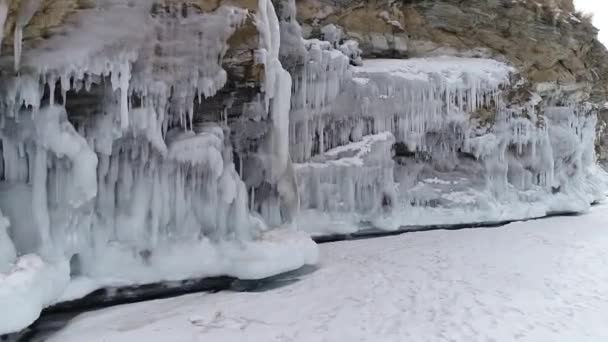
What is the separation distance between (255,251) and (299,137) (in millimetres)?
4405

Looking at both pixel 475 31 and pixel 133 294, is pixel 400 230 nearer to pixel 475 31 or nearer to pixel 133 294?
pixel 475 31

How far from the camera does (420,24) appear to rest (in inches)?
578

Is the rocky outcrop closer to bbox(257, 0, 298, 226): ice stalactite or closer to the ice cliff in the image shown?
the ice cliff

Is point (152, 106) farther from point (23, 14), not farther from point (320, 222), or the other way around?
point (320, 222)

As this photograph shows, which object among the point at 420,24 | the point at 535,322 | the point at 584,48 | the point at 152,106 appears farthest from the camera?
the point at 584,48

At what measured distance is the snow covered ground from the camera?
5668 mm

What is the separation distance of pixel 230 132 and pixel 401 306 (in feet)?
13.7

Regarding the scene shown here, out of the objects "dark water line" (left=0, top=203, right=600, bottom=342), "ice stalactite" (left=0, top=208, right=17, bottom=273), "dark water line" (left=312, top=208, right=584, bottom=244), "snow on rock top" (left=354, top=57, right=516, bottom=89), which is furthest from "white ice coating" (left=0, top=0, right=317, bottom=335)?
"snow on rock top" (left=354, top=57, right=516, bottom=89)

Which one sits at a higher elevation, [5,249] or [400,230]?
[5,249]

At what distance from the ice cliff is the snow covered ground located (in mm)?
659

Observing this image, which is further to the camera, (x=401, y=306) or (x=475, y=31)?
(x=475, y=31)

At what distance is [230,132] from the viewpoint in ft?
28.5

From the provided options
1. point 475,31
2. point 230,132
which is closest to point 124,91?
point 230,132

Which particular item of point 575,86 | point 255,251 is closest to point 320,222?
point 255,251
